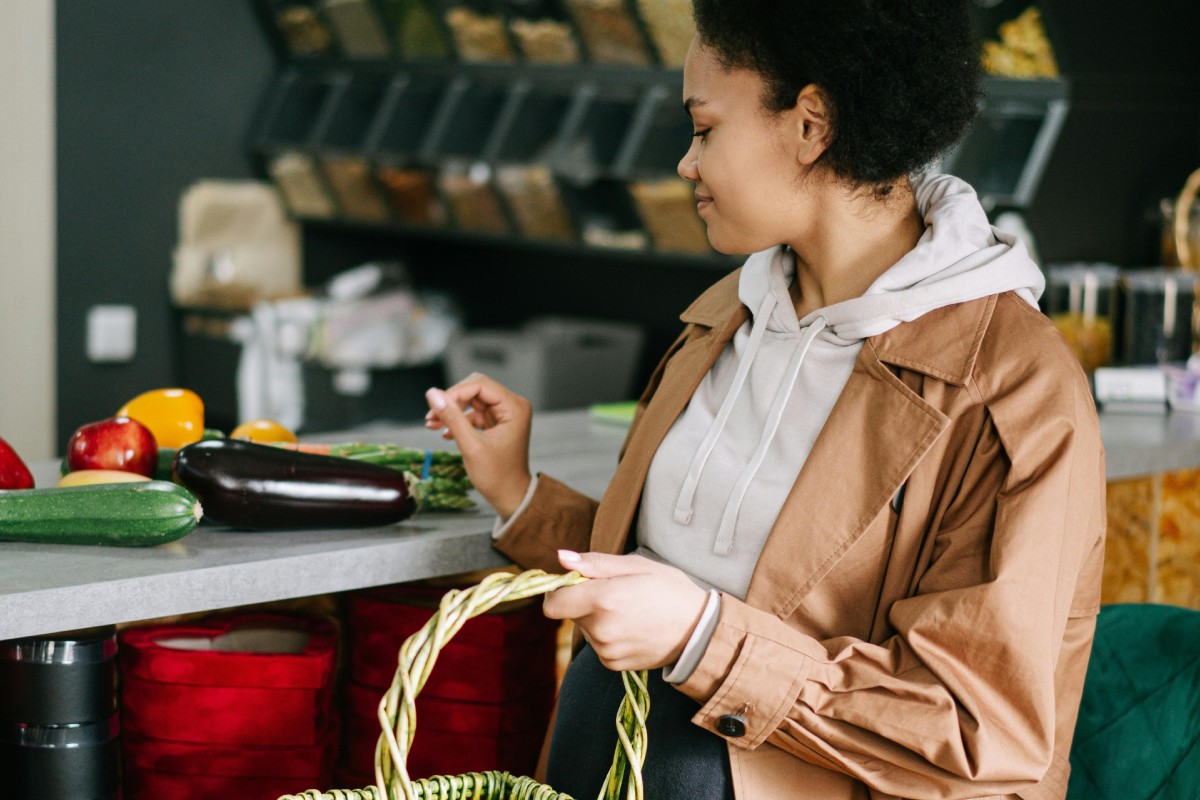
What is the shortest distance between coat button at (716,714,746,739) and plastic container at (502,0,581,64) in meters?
3.28

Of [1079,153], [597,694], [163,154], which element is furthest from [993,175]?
[163,154]

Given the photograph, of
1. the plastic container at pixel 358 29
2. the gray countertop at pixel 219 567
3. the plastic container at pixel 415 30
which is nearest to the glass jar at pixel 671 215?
the plastic container at pixel 415 30

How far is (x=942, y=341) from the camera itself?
1.35 metres

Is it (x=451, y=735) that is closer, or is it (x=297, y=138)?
(x=451, y=735)

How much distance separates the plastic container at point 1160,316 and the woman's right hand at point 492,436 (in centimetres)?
180

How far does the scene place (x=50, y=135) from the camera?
465 cm

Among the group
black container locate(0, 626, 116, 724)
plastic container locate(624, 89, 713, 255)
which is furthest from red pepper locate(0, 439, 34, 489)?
plastic container locate(624, 89, 713, 255)

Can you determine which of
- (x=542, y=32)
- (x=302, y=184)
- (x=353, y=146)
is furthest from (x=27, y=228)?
(x=542, y=32)

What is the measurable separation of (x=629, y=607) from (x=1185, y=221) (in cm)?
246

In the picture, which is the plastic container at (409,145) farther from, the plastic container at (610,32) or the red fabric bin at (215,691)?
the red fabric bin at (215,691)

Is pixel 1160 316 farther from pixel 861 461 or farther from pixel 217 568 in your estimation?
pixel 217 568

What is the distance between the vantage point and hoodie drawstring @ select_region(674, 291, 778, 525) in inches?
57.6

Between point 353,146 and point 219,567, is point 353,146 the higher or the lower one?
the higher one

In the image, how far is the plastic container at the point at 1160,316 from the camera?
3.01 meters
